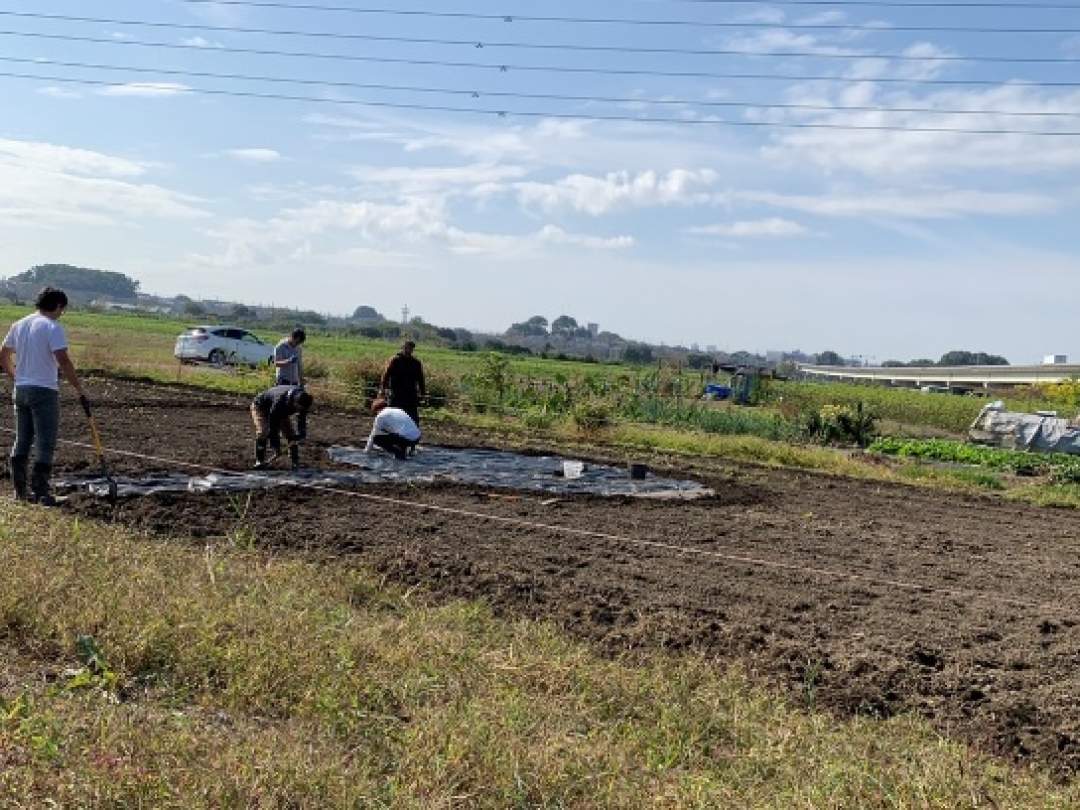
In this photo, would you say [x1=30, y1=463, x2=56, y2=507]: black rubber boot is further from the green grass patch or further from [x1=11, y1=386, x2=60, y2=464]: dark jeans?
the green grass patch

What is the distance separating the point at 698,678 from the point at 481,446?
10.8 metres

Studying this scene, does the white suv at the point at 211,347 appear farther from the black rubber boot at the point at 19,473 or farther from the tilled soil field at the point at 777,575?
the black rubber boot at the point at 19,473

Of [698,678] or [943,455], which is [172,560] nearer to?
[698,678]

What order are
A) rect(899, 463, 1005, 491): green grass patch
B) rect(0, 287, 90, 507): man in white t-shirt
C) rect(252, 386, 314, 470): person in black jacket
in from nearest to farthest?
rect(0, 287, 90, 507): man in white t-shirt
rect(252, 386, 314, 470): person in black jacket
rect(899, 463, 1005, 491): green grass patch

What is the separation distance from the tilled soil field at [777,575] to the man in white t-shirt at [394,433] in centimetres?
93

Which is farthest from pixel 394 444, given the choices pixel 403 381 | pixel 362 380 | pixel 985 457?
pixel 985 457

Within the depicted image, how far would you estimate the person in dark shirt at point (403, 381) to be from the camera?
47.8 feet

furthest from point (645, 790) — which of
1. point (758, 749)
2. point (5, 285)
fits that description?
point (5, 285)

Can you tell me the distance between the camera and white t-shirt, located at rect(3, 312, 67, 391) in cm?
892

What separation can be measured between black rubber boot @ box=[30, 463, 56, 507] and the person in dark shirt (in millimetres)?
5902

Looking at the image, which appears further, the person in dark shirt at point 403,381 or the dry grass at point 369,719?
the person in dark shirt at point 403,381

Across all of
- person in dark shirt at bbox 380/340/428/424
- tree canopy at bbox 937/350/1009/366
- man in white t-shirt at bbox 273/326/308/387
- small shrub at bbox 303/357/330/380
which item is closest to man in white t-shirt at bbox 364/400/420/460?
person in dark shirt at bbox 380/340/428/424

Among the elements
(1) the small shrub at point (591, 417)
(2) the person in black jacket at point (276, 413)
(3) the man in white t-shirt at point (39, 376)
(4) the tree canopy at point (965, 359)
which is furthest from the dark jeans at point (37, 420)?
(4) the tree canopy at point (965, 359)

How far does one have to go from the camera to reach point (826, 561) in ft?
31.0
